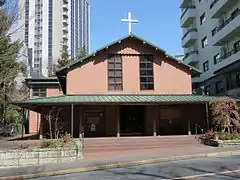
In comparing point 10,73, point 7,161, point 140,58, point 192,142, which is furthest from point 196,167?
point 10,73

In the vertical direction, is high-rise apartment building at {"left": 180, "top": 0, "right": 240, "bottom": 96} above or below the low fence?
above

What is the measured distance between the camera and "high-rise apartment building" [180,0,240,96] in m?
36.1

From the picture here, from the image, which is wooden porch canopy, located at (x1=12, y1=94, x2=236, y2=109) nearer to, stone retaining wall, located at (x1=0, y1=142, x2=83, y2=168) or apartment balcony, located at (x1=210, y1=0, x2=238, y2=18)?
stone retaining wall, located at (x1=0, y1=142, x2=83, y2=168)

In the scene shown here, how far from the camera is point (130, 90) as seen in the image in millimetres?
26719

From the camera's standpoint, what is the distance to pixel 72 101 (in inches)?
899

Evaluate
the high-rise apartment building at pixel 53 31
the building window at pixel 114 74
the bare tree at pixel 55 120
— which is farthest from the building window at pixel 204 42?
the high-rise apartment building at pixel 53 31

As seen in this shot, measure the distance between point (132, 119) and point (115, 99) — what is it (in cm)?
354

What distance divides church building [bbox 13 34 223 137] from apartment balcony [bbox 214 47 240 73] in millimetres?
9431

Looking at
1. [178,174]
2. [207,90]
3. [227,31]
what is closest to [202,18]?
[207,90]

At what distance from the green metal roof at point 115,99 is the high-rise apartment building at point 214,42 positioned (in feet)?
33.8

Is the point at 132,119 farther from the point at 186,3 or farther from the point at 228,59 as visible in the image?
the point at 186,3

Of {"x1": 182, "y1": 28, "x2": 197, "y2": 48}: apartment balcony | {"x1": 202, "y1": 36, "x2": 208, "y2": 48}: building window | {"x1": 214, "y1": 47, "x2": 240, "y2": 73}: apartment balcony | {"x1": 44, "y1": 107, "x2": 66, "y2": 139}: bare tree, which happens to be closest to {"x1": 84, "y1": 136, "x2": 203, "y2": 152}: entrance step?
{"x1": 44, "y1": 107, "x2": 66, "y2": 139}: bare tree

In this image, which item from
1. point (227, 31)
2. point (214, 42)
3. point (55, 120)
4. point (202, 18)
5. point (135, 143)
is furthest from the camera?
point (202, 18)

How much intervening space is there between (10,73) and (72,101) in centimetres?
1413
